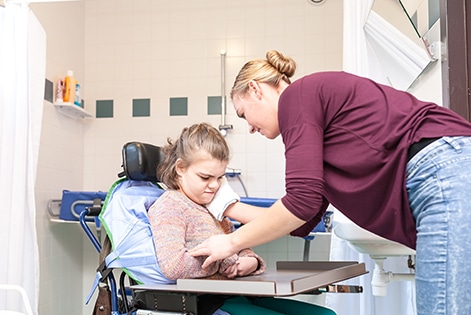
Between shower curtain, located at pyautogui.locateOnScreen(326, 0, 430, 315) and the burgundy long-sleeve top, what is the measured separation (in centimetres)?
86

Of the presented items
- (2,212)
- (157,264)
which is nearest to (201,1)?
(2,212)

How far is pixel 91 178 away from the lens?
3490 millimetres

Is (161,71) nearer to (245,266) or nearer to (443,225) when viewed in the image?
(245,266)

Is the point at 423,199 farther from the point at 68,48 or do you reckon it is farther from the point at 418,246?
the point at 68,48

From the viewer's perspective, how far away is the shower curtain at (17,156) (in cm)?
212

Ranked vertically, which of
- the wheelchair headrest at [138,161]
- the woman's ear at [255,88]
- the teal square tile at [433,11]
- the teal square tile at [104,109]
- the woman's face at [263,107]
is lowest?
the wheelchair headrest at [138,161]

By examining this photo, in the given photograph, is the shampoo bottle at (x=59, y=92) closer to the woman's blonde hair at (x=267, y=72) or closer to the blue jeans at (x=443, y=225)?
the woman's blonde hair at (x=267, y=72)

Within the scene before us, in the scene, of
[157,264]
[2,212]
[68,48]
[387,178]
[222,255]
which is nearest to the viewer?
[387,178]

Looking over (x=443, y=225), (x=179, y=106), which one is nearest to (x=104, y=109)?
(x=179, y=106)

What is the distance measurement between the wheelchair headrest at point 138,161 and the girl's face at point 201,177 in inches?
3.8

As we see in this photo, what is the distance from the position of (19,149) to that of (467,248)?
181 cm

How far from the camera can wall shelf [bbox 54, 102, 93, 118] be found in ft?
10.0

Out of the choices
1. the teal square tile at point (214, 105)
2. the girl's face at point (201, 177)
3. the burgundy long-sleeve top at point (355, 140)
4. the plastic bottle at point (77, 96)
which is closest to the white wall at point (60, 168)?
the plastic bottle at point (77, 96)

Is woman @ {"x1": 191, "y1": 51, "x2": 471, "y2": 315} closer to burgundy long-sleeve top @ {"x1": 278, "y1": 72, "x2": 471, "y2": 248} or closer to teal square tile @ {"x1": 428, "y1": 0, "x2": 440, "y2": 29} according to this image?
burgundy long-sleeve top @ {"x1": 278, "y1": 72, "x2": 471, "y2": 248}
